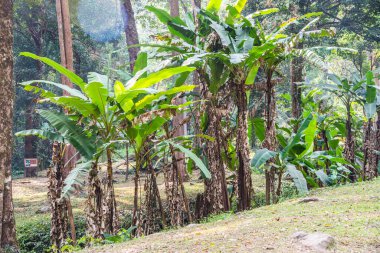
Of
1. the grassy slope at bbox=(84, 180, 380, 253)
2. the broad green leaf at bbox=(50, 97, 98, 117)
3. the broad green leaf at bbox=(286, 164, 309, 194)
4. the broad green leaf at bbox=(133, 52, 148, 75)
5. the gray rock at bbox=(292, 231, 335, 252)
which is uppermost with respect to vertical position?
the broad green leaf at bbox=(133, 52, 148, 75)

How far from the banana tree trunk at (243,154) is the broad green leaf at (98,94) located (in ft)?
6.28

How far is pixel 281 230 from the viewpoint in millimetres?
3367

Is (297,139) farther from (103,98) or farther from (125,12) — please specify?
(125,12)

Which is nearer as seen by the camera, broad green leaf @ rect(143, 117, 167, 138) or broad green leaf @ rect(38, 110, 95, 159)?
broad green leaf @ rect(38, 110, 95, 159)

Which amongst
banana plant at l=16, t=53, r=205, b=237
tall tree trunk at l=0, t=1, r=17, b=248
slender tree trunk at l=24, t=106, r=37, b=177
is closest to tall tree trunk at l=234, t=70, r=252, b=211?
banana plant at l=16, t=53, r=205, b=237

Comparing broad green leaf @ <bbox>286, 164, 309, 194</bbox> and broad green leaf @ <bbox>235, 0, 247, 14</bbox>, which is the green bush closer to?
broad green leaf @ <bbox>286, 164, 309, 194</bbox>

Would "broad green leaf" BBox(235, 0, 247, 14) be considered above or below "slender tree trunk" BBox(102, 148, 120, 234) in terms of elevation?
above

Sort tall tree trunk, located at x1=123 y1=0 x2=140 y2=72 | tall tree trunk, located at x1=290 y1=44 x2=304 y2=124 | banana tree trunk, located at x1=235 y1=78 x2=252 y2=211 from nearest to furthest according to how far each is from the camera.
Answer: banana tree trunk, located at x1=235 y1=78 x2=252 y2=211 → tall tree trunk, located at x1=290 y1=44 x2=304 y2=124 → tall tree trunk, located at x1=123 y1=0 x2=140 y2=72

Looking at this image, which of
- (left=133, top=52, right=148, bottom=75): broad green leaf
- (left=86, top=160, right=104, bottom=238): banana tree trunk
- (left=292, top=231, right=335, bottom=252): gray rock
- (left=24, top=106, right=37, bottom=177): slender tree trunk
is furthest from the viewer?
(left=24, top=106, right=37, bottom=177): slender tree trunk

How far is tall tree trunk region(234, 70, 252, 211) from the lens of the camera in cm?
536

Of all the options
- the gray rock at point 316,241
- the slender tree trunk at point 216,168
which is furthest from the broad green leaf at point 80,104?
the gray rock at point 316,241

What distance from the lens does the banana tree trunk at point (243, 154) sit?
5.36m

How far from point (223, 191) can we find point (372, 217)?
8.55 feet

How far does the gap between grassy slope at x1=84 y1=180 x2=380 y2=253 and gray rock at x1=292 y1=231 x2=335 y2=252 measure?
0.20 feet
